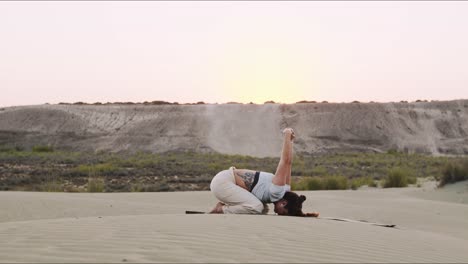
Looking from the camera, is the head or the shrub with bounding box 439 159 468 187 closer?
the head

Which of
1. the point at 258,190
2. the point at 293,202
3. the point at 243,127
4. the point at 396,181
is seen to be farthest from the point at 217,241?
the point at 243,127

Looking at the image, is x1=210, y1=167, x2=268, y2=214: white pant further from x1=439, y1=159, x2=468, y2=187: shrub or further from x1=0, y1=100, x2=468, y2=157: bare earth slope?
x1=0, y1=100, x2=468, y2=157: bare earth slope

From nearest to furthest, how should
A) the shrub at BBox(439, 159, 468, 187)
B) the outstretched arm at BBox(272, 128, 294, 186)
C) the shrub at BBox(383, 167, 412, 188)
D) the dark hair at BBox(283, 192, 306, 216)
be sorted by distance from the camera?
1. the outstretched arm at BBox(272, 128, 294, 186)
2. the dark hair at BBox(283, 192, 306, 216)
3. the shrub at BBox(439, 159, 468, 187)
4. the shrub at BBox(383, 167, 412, 188)

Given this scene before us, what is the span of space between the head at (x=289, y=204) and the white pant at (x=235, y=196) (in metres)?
0.24

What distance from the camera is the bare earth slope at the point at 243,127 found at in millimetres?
59062

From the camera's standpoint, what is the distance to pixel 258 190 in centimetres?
851

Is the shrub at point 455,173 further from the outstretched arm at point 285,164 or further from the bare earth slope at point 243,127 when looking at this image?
the bare earth slope at point 243,127

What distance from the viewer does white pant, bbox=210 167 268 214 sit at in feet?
27.7

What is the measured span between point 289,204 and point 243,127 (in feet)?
182

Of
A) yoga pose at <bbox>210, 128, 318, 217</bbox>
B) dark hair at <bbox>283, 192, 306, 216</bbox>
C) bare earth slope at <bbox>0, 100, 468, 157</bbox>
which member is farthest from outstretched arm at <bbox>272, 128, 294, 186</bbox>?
bare earth slope at <bbox>0, 100, 468, 157</bbox>

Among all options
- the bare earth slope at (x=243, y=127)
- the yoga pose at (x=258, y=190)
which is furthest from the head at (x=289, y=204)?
the bare earth slope at (x=243, y=127)

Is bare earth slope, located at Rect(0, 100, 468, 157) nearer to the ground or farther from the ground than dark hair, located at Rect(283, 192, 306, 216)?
farther from the ground

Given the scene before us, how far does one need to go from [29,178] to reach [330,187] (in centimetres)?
1027

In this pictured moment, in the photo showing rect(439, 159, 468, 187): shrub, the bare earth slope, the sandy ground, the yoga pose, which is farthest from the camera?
the bare earth slope
